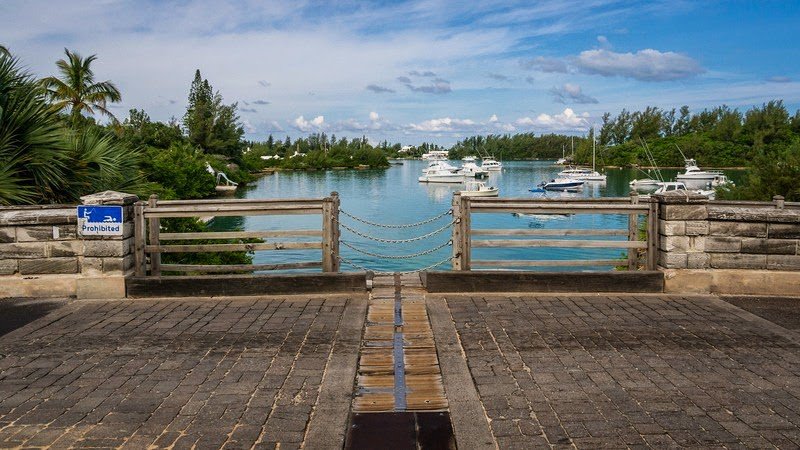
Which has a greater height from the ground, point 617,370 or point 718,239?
point 718,239

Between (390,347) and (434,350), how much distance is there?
0.48m

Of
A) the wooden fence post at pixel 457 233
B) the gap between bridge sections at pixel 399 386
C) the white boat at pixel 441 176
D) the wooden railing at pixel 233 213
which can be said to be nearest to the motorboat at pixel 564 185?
the white boat at pixel 441 176

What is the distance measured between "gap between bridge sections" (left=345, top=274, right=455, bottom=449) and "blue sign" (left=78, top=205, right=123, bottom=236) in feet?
11.9

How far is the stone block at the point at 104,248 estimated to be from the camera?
29.1ft

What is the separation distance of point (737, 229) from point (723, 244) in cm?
27

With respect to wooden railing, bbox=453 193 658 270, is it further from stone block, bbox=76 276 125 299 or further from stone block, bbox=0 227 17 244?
stone block, bbox=0 227 17 244

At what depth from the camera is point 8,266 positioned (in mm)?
9055

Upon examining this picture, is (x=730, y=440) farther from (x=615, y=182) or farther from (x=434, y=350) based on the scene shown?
(x=615, y=182)

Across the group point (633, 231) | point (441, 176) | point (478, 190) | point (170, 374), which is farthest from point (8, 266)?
point (441, 176)

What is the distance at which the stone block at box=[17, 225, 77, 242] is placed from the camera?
354 inches

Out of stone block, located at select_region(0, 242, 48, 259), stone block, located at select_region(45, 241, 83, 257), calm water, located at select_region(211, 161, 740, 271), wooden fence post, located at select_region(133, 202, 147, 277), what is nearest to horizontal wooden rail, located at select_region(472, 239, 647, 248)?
wooden fence post, located at select_region(133, 202, 147, 277)

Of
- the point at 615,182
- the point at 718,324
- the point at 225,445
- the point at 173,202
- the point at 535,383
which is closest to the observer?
the point at 225,445

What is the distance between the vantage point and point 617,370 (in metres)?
5.94

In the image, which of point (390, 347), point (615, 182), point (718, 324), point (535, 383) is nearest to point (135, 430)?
point (390, 347)
